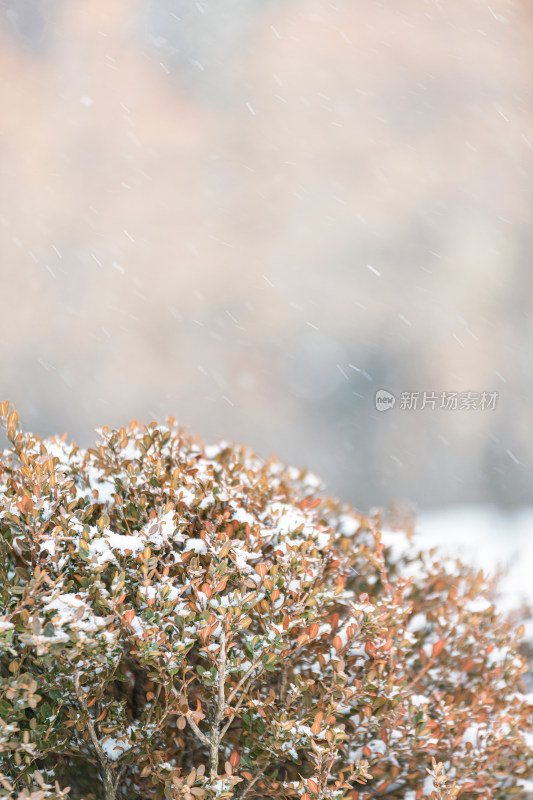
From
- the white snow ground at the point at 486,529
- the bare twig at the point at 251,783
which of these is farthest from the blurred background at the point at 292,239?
the bare twig at the point at 251,783

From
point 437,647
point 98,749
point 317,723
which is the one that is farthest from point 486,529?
point 98,749

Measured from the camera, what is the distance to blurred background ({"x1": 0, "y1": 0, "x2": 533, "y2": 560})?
10.1 metres

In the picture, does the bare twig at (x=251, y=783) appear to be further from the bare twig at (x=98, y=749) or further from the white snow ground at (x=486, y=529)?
the white snow ground at (x=486, y=529)

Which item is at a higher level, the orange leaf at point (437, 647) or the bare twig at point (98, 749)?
the orange leaf at point (437, 647)

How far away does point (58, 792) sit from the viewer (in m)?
1.12

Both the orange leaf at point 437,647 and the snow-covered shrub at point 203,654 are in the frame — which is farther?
the orange leaf at point 437,647

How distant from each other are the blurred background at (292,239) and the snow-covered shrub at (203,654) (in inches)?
329

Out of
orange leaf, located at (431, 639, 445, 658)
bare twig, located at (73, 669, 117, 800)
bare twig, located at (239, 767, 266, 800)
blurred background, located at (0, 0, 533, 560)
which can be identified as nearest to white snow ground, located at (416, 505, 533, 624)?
blurred background, located at (0, 0, 533, 560)

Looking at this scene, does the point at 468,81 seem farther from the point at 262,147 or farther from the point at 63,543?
the point at 63,543

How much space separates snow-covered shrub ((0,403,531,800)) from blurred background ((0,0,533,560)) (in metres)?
8.37

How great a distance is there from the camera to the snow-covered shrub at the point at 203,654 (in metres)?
Answer: 1.21

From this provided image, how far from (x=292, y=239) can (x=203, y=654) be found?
984cm

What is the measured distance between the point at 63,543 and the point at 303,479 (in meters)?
1.01

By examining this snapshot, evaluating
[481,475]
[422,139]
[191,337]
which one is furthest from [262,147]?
[481,475]
